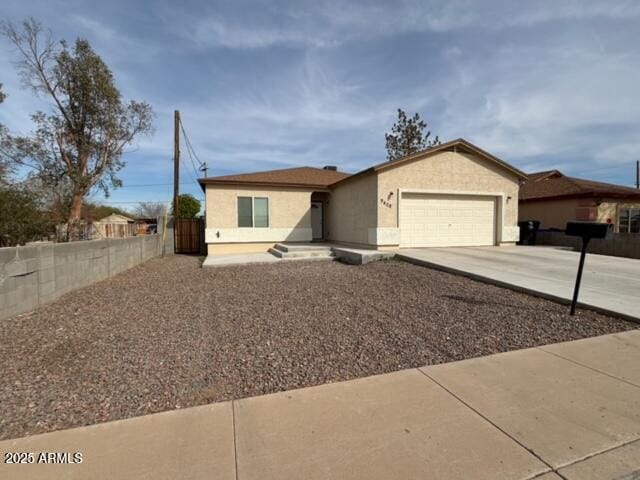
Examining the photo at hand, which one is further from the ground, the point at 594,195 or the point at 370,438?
the point at 594,195

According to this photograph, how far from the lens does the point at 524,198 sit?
18.9 m

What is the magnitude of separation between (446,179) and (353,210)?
4.01m

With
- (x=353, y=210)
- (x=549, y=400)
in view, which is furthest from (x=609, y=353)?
(x=353, y=210)

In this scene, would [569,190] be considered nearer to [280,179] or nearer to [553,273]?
[553,273]

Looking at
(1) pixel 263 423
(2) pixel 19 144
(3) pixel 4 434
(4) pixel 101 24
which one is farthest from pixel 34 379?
(2) pixel 19 144

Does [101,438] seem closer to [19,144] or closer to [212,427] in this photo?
[212,427]

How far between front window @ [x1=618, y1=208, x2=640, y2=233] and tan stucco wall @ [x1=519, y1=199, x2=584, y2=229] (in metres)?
2.89

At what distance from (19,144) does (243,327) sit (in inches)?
594

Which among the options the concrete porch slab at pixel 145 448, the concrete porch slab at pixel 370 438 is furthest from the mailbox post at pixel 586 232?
the concrete porch slab at pixel 145 448

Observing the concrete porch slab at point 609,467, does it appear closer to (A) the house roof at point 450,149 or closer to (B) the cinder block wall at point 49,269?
(B) the cinder block wall at point 49,269

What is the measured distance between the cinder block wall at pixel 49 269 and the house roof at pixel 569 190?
18.0 m

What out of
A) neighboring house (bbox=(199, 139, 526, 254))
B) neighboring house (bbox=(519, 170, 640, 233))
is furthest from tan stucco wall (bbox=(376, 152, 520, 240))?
neighboring house (bbox=(519, 170, 640, 233))

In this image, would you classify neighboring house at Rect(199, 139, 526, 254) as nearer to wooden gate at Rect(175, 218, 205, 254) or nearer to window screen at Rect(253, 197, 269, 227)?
window screen at Rect(253, 197, 269, 227)

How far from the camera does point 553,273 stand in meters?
7.59
